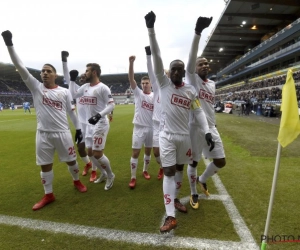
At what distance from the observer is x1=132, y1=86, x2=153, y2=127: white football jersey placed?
198 inches

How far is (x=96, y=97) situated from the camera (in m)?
4.57

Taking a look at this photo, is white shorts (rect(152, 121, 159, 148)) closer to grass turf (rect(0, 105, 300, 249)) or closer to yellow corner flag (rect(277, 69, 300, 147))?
grass turf (rect(0, 105, 300, 249))

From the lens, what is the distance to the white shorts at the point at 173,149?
3.18 m

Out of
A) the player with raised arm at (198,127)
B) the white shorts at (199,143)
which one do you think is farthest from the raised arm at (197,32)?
the white shorts at (199,143)

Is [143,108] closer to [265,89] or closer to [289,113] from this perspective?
[289,113]

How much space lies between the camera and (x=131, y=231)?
2992mm

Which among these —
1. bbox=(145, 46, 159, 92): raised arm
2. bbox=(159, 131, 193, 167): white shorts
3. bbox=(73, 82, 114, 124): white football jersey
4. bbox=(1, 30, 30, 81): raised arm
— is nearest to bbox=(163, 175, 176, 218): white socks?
bbox=(159, 131, 193, 167): white shorts

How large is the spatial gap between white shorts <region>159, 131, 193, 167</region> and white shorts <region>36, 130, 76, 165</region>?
5.97 ft

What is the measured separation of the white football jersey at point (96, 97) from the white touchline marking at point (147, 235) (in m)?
2.15

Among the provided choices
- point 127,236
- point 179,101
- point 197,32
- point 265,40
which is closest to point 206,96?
point 179,101

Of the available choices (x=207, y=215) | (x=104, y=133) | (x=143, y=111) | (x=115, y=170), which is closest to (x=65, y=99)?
(x=104, y=133)

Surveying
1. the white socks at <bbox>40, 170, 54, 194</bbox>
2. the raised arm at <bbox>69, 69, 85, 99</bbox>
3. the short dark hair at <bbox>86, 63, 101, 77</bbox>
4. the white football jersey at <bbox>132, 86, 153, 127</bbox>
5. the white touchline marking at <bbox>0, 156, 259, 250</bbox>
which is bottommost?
the white touchline marking at <bbox>0, 156, 259, 250</bbox>

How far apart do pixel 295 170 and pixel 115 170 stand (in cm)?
446

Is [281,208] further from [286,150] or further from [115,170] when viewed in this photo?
[286,150]
